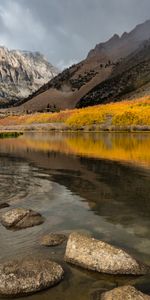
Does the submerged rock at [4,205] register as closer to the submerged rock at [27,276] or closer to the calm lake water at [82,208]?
the calm lake water at [82,208]

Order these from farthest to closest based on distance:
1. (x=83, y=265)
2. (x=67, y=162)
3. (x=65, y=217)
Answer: (x=67, y=162) → (x=65, y=217) → (x=83, y=265)

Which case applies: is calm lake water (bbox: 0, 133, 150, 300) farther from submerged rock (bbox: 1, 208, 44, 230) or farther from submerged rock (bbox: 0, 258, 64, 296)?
submerged rock (bbox: 1, 208, 44, 230)

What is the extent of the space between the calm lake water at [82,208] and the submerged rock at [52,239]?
1.23 feet

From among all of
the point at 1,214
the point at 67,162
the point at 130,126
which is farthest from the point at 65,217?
the point at 130,126

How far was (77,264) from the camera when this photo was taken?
13.8 meters

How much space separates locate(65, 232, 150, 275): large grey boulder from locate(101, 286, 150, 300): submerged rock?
6.29 ft

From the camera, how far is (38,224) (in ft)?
63.0

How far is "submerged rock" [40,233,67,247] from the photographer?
16.1m

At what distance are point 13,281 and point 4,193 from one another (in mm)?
16189

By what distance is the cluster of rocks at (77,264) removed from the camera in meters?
11.7

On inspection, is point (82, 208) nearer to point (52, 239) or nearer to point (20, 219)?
point (20, 219)

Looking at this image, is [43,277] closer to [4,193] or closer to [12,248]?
[12,248]

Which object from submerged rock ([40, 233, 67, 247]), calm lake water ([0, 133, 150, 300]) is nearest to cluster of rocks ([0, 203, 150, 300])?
calm lake water ([0, 133, 150, 300])

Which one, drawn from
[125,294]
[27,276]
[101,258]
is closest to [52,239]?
[101,258]
